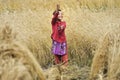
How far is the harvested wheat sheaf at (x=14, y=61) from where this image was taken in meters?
1.92

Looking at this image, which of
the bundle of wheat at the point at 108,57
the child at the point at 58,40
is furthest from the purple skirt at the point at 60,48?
the bundle of wheat at the point at 108,57

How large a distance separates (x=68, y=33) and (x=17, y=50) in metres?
3.38

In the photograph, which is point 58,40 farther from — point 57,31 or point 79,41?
point 79,41

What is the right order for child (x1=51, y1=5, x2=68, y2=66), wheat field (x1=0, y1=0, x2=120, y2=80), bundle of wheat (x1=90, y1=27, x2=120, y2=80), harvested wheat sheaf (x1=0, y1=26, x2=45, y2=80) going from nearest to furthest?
harvested wheat sheaf (x1=0, y1=26, x2=45, y2=80)
bundle of wheat (x1=90, y1=27, x2=120, y2=80)
wheat field (x1=0, y1=0, x2=120, y2=80)
child (x1=51, y1=5, x2=68, y2=66)

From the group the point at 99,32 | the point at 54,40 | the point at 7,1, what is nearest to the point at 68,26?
the point at 99,32

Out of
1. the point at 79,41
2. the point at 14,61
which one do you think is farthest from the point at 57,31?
the point at 14,61

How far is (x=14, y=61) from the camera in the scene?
2.05 m

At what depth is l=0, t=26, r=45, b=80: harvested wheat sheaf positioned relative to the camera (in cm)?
192

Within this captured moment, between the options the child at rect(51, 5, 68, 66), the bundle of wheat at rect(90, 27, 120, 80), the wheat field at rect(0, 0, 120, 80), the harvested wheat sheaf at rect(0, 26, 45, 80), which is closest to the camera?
the harvested wheat sheaf at rect(0, 26, 45, 80)

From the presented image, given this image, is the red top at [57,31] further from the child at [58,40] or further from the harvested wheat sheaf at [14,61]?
the harvested wheat sheaf at [14,61]

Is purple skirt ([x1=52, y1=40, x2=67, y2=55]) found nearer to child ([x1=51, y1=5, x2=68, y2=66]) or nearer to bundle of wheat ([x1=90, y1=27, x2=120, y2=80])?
child ([x1=51, y1=5, x2=68, y2=66])

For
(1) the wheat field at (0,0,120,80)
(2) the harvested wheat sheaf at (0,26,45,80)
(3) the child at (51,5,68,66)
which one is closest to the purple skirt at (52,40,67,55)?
(3) the child at (51,5,68,66)

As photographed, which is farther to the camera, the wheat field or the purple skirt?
the purple skirt

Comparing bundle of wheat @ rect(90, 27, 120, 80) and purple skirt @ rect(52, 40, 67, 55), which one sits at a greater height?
bundle of wheat @ rect(90, 27, 120, 80)
